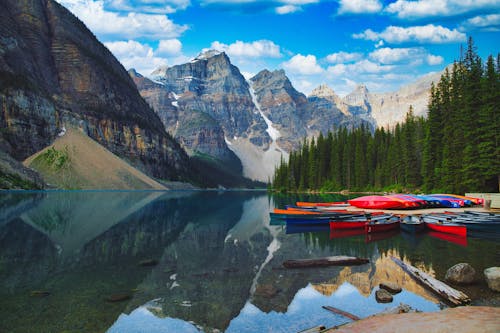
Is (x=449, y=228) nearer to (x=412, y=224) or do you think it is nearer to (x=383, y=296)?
(x=412, y=224)

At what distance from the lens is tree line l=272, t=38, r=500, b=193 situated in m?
47.1

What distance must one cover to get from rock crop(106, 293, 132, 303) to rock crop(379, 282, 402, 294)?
28.9 ft

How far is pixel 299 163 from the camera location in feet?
463

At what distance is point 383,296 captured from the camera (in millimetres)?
11969

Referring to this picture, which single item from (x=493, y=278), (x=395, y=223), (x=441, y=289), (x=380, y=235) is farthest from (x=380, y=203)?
(x=441, y=289)

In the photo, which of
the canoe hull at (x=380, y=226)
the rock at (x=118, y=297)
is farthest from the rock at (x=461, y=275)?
the canoe hull at (x=380, y=226)

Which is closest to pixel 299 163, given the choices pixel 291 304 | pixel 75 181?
pixel 75 181

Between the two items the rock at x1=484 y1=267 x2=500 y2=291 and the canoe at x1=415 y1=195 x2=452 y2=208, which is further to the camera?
the canoe at x1=415 y1=195 x2=452 y2=208

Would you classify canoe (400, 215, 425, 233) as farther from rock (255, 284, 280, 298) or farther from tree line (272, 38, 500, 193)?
tree line (272, 38, 500, 193)

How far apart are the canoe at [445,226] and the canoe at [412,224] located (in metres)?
0.56

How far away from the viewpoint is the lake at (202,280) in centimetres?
1035

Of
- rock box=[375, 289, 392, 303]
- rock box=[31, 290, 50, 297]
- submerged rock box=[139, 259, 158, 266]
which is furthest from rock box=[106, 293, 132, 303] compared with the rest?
rock box=[375, 289, 392, 303]

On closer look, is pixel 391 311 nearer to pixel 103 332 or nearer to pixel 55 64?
pixel 103 332

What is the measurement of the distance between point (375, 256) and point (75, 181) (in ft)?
426
